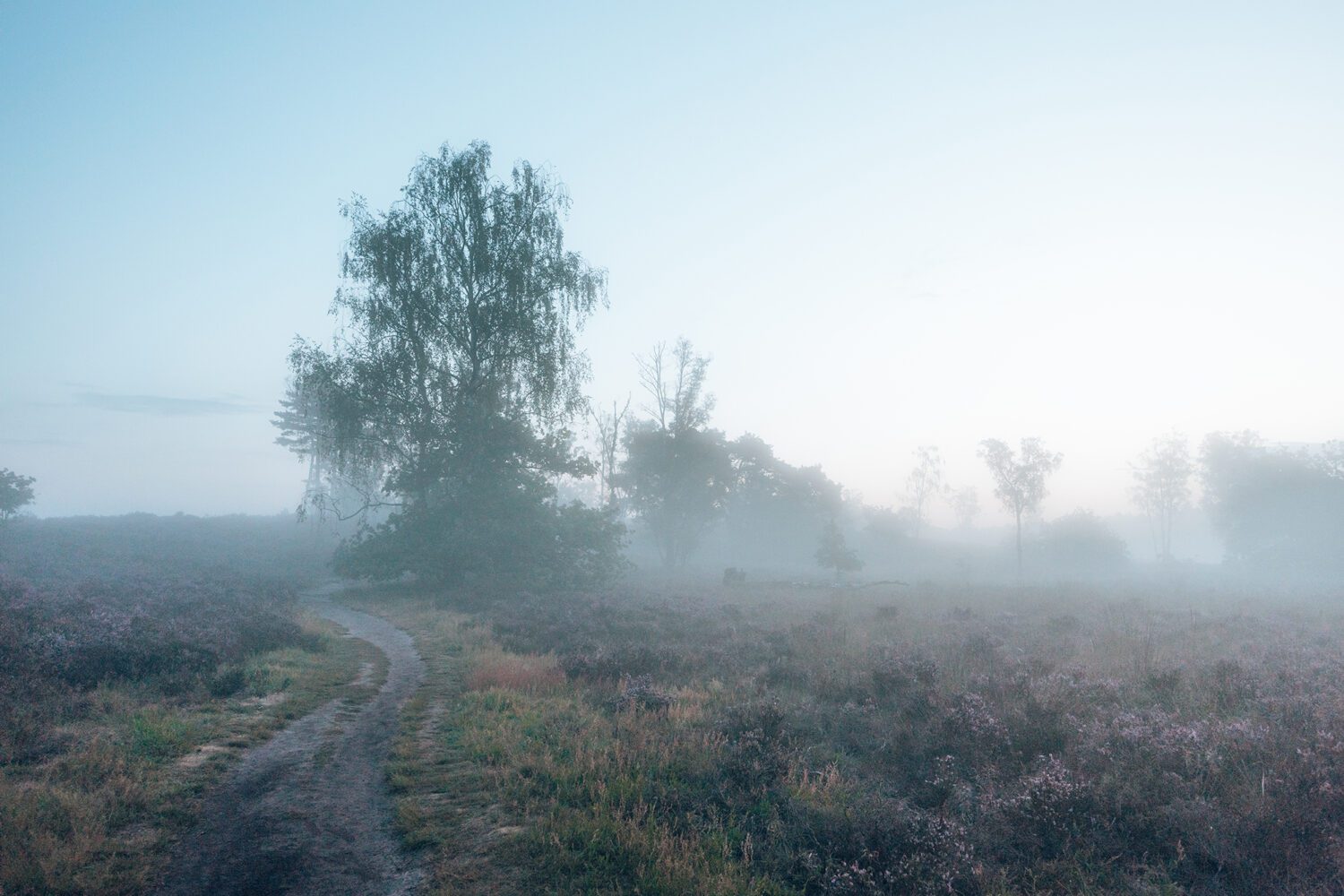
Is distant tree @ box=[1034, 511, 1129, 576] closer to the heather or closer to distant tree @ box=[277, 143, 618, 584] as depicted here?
distant tree @ box=[277, 143, 618, 584]

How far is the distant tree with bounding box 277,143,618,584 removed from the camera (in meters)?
30.0

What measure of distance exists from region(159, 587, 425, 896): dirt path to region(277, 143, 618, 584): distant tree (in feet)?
70.7

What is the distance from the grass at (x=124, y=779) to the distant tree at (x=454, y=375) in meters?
18.9

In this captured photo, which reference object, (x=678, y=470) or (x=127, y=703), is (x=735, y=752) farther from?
(x=678, y=470)

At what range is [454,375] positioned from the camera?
103 ft

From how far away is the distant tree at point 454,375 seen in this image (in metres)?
30.0

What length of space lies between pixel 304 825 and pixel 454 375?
2673 centimetres

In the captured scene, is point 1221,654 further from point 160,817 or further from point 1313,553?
point 1313,553

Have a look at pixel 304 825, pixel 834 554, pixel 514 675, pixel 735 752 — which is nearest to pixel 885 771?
pixel 735 752

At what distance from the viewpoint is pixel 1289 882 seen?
541cm

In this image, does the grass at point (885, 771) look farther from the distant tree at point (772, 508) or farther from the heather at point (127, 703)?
the distant tree at point (772, 508)

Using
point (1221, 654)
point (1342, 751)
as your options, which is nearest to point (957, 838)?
point (1342, 751)

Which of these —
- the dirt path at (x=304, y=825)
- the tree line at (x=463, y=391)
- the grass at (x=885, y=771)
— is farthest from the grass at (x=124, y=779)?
the tree line at (x=463, y=391)

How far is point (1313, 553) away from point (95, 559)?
306ft
